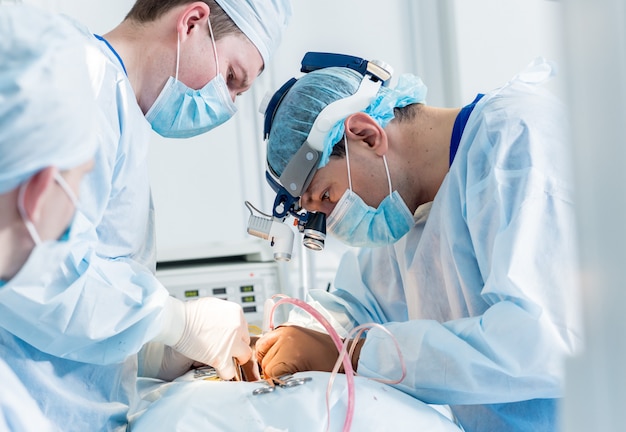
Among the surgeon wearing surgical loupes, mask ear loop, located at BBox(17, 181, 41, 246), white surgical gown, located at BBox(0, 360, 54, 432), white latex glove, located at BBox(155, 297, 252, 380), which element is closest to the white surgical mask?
mask ear loop, located at BBox(17, 181, 41, 246)

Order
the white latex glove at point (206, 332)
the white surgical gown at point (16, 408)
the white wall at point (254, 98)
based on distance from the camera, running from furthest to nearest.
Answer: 1. the white wall at point (254, 98)
2. the white latex glove at point (206, 332)
3. the white surgical gown at point (16, 408)

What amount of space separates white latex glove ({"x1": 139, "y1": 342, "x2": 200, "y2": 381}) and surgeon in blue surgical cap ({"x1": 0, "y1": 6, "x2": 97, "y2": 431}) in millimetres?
777

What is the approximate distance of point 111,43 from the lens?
1574 millimetres

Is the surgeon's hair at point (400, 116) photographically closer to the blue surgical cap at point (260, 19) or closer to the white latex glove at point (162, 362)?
the blue surgical cap at point (260, 19)

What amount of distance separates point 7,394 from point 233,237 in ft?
6.15

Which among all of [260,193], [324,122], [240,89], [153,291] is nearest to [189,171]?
[260,193]

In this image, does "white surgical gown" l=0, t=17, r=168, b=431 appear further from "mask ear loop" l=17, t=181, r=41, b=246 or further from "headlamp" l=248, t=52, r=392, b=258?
"headlamp" l=248, t=52, r=392, b=258

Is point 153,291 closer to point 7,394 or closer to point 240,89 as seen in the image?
point 7,394

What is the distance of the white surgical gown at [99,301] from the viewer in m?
1.19

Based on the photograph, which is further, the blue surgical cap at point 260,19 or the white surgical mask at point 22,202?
the blue surgical cap at point 260,19

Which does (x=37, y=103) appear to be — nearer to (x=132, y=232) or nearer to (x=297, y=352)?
(x=132, y=232)

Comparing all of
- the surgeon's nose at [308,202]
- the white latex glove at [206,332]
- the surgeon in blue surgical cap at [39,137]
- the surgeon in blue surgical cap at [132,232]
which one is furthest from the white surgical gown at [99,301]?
the surgeon's nose at [308,202]

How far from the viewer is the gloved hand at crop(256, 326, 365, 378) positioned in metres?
1.57

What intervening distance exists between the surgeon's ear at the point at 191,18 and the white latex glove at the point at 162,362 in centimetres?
77
